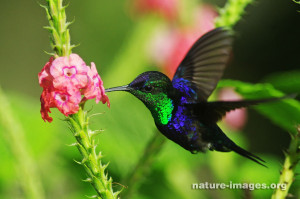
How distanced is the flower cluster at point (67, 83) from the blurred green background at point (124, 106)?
8cm

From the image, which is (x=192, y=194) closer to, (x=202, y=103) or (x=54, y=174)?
(x=54, y=174)

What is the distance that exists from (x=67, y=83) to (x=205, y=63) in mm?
382

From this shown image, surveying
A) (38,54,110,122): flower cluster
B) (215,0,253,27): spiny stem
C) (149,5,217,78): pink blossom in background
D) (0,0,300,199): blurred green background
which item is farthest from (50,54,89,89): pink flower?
(149,5,217,78): pink blossom in background

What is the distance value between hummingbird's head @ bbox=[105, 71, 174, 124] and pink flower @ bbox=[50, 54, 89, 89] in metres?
0.09

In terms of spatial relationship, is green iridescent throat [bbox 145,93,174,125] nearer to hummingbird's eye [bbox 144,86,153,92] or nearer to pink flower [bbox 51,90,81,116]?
hummingbird's eye [bbox 144,86,153,92]

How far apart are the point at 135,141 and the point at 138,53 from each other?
1.00 meters

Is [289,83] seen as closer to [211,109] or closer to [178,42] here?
[211,109]

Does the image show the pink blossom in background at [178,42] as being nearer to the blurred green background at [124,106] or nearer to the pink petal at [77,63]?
the blurred green background at [124,106]

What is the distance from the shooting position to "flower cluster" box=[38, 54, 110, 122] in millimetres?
874

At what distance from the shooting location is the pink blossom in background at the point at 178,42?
8.24 feet

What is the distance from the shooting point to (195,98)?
1.12 m

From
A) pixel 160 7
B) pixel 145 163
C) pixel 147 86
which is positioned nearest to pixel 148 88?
pixel 147 86

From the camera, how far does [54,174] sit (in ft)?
7.47

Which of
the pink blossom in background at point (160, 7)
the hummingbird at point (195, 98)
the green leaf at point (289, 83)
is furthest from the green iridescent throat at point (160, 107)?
the pink blossom in background at point (160, 7)
